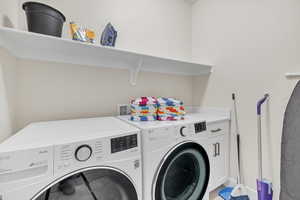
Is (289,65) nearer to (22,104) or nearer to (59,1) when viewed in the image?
(59,1)

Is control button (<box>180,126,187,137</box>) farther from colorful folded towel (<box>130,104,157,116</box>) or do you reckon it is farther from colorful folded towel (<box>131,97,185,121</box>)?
colorful folded towel (<box>130,104,157,116</box>)

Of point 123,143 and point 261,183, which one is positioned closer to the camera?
point 123,143

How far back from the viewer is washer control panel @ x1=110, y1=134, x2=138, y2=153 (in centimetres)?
72

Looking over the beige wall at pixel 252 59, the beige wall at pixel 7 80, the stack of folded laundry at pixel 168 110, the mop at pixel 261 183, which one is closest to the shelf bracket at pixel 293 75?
the beige wall at pixel 252 59

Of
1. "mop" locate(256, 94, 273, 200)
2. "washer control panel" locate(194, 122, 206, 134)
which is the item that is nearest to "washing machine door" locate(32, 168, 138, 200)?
"washer control panel" locate(194, 122, 206, 134)

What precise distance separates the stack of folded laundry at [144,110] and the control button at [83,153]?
0.55 m

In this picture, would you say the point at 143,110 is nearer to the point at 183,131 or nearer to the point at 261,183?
the point at 183,131

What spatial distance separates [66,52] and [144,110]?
2.63ft

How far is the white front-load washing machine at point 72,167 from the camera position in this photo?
1.69 feet

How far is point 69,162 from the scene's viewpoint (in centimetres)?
60

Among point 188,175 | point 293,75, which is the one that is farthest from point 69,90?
point 293,75

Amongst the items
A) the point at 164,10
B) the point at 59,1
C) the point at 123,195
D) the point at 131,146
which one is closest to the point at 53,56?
the point at 59,1

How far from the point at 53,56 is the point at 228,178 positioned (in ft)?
7.17

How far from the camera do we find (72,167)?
0.61m
